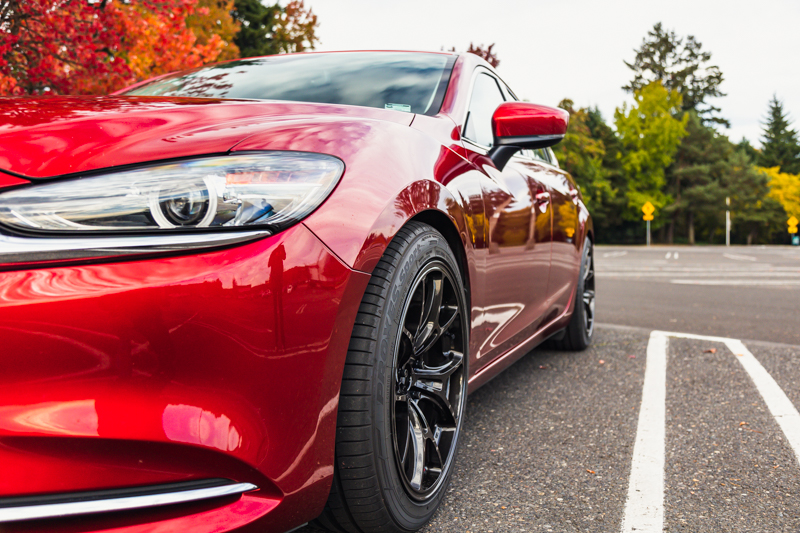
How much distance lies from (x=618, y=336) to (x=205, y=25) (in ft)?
54.8

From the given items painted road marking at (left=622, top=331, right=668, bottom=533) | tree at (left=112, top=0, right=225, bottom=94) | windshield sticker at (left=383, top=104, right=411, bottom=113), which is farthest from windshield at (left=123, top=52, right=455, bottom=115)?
tree at (left=112, top=0, right=225, bottom=94)

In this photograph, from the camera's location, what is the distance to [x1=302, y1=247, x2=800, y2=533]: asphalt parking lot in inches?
79.6

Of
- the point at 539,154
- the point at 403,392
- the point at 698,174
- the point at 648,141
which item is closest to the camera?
the point at 403,392

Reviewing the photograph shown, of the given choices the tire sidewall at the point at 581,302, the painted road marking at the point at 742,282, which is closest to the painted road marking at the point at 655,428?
the tire sidewall at the point at 581,302

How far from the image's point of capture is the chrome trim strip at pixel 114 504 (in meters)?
1.19

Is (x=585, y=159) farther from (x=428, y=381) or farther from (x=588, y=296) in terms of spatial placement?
(x=428, y=381)

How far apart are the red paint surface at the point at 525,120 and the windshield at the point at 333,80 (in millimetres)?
260

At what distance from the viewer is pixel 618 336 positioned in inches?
205

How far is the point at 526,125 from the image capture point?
2557mm

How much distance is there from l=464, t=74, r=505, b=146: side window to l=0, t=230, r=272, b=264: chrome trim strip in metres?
1.49

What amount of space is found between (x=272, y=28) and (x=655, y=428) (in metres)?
32.3

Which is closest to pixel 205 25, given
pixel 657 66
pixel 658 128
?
pixel 658 128

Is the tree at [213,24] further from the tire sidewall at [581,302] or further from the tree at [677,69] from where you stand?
the tree at [677,69]

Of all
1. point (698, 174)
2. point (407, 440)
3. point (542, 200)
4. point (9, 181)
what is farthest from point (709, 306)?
point (698, 174)
